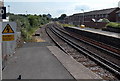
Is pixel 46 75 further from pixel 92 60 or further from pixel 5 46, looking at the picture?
pixel 92 60

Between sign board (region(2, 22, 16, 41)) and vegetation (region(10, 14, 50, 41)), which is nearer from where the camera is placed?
sign board (region(2, 22, 16, 41))

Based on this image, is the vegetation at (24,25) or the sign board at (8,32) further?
the vegetation at (24,25)

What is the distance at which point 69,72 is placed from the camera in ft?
26.1

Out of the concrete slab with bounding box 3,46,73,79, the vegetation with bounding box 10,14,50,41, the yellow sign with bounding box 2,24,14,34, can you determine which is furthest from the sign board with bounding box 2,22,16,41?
the vegetation with bounding box 10,14,50,41

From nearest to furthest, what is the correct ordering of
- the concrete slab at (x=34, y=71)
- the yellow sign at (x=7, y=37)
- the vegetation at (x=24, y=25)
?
1. the yellow sign at (x=7, y=37)
2. the concrete slab at (x=34, y=71)
3. the vegetation at (x=24, y=25)

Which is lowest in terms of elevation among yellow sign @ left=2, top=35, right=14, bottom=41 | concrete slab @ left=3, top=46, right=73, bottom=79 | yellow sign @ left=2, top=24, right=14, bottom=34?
concrete slab @ left=3, top=46, right=73, bottom=79

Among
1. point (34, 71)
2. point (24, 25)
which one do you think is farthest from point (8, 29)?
point (24, 25)

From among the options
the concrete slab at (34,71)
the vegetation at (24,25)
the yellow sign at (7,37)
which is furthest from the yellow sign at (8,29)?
the vegetation at (24,25)

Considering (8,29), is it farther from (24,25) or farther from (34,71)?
(24,25)

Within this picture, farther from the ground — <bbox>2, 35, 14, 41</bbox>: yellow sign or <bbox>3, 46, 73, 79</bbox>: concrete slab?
<bbox>2, 35, 14, 41</bbox>: yellow sign

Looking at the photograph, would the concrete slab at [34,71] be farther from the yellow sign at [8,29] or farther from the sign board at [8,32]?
the yellow sign at [8,29]

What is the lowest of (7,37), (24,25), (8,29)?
(7,37)

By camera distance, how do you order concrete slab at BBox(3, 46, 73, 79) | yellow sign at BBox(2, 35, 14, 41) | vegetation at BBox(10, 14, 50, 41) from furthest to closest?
vegetation at BBox(10, 14, 50, 41), concrete slab at BBox(3, 46, 73, 79), yellow sign at BBox(2, 35, 14, 41)

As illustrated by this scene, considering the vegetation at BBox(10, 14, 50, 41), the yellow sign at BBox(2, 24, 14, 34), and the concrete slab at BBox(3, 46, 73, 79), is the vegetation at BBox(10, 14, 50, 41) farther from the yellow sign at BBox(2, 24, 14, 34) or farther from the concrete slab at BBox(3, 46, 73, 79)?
the yellow sign at BBox(2, 24, 14, 34)
